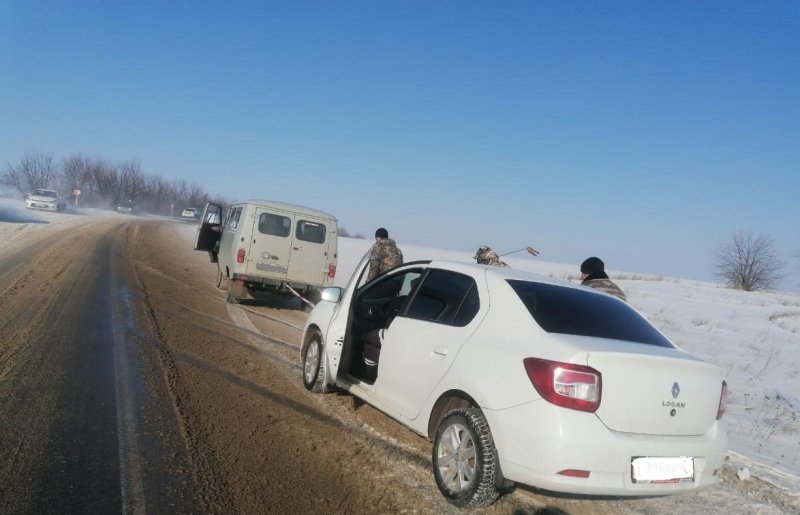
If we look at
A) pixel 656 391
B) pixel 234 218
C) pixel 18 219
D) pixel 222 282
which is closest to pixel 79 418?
pixel 656 391

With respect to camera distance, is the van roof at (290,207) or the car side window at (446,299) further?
the van roof at (290,207)

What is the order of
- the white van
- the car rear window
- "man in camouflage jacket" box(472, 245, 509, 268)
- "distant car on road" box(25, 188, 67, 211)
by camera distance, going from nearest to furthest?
the car rear window, "man in camouflage jacket" box(472, 245, 509, 268), the white van, "distant car on road" box(25, 188, 67, 211)

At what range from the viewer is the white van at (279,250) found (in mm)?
11586

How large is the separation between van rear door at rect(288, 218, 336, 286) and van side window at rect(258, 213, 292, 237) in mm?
181

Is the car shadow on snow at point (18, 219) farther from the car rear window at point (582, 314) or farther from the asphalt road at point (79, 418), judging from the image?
the car rear window at point (582, 314)

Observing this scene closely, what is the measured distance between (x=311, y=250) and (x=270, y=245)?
85 cm

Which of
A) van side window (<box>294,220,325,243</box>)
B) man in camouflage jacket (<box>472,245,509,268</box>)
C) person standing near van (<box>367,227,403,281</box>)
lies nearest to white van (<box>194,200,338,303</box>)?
van side window (<box>294,220,325,243</box>)

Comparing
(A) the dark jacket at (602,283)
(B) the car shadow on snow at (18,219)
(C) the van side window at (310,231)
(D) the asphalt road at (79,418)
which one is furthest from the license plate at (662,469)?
(B) the car shadow on snow at (18,219)

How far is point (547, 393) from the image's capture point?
3291mm

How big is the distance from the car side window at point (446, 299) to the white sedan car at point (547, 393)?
0.04 ft

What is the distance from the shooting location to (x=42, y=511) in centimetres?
323

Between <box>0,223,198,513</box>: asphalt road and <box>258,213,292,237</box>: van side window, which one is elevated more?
<box>258,213,292,237</box>: van side window

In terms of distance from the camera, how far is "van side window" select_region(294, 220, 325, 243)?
1202 cm

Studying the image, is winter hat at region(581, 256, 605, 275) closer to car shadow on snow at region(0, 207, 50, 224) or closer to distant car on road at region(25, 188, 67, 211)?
car shadow on snow at region(0, 207, 50, 224)
